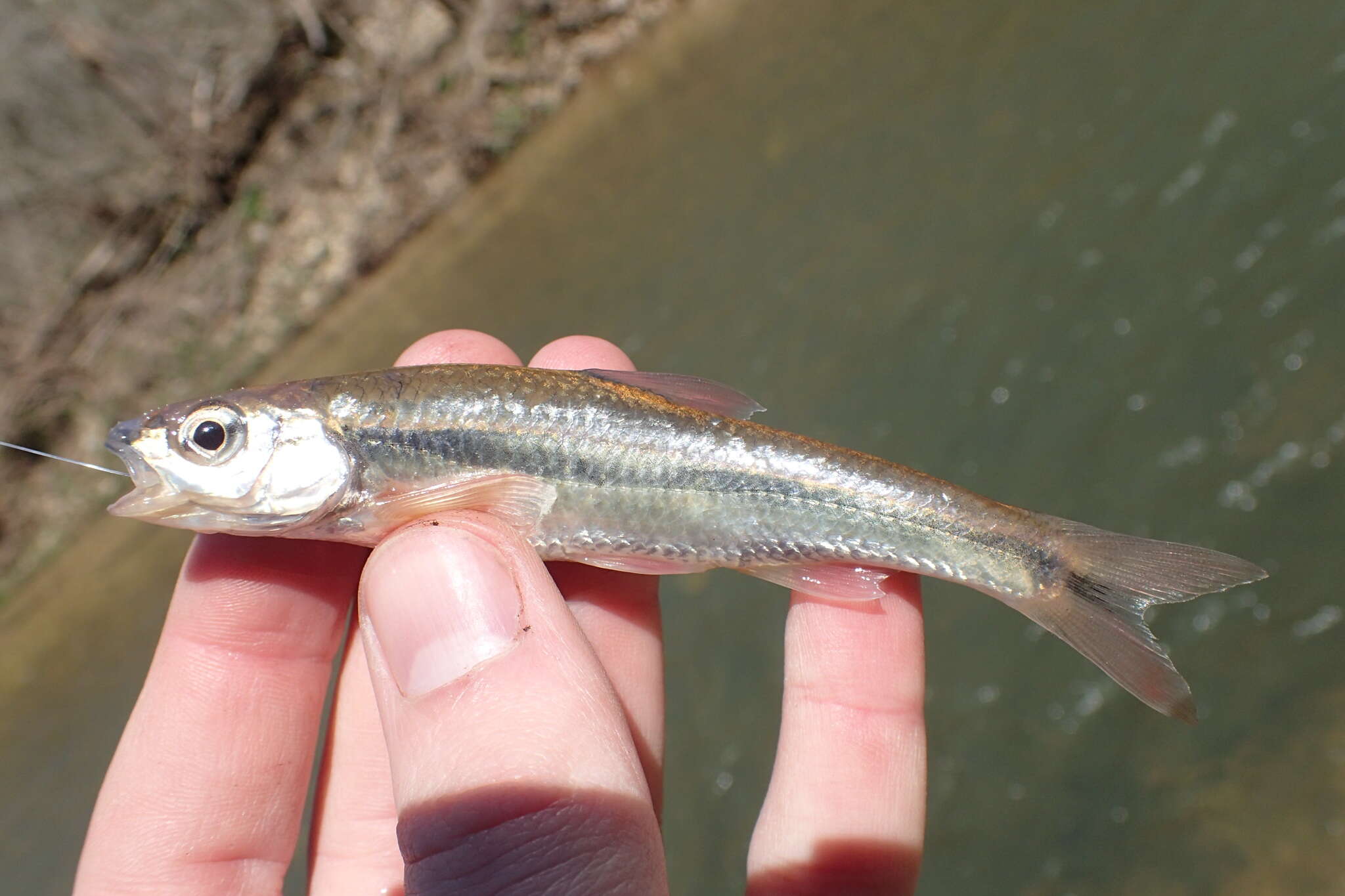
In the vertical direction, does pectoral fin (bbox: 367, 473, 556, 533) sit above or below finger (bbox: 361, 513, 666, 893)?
above

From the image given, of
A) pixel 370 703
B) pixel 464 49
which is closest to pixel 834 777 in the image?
pixel 370 703

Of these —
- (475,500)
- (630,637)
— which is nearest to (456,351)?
(475,500)

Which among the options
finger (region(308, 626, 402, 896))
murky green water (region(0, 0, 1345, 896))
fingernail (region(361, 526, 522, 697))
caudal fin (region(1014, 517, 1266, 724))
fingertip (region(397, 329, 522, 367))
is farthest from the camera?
murky green water (region(0, 0, 1345, 896))

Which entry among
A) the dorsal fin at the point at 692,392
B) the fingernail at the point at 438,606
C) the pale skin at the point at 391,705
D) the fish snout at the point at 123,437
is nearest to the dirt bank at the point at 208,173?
the pale skin at the point at 391,705

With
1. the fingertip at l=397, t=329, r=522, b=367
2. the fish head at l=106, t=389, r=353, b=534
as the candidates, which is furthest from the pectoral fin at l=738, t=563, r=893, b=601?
the fish head at l=106, t=389, r=353, b=534

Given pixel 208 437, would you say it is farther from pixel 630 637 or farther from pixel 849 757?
pixel 849 757

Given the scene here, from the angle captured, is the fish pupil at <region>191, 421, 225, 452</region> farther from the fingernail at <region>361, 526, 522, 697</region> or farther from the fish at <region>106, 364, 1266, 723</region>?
the fingernail at <region>361, 526, 522, 697</region>
